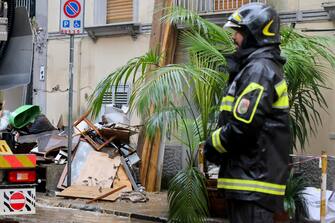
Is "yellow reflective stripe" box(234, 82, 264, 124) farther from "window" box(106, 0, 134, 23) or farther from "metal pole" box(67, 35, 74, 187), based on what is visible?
"window" box(106, 0, 134, 23)

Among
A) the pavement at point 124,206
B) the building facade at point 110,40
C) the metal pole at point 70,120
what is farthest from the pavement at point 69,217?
the building facade at point 110,40

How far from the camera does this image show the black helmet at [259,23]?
3.33m

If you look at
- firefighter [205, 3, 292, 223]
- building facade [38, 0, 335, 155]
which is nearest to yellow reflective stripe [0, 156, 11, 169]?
firefighter [205, 3, 292, 223]

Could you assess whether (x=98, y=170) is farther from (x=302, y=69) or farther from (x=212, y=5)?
(x=302, y=69)

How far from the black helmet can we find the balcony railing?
21.8ft

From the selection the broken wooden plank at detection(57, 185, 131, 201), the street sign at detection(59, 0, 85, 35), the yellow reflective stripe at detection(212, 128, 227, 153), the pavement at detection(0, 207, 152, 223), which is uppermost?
the street sign at detection(59, 0, 85, 35)

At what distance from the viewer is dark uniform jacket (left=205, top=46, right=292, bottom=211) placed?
10.4 feet

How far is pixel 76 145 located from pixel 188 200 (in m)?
4.12

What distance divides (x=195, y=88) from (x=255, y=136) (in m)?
3.55

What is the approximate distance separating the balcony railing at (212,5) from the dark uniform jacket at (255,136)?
6832 millimetres

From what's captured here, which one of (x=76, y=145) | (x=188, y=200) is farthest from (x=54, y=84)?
(x=188, y=200)

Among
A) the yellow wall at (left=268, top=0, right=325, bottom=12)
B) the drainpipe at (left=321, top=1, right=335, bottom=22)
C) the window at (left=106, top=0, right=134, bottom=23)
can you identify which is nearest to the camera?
the drainpipe at (left=321, top=1, right=335, bottom=22)

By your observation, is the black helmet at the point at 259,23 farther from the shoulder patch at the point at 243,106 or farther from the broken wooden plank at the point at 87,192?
the broken wooden plank at the point at 87,192

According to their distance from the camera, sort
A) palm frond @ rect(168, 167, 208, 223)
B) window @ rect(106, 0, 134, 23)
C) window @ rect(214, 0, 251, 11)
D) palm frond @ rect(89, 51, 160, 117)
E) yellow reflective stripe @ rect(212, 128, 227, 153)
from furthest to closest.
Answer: window @ rect(106, 0, 134, 23) < window @ rect(214, 0, 251, 11) < palm frond @ rect(89, 51, 160, 117) < palm frond @ rect(168, 167, 208, 223) < yellow reflective stripe @ rect(212, 128, 227, 153)
